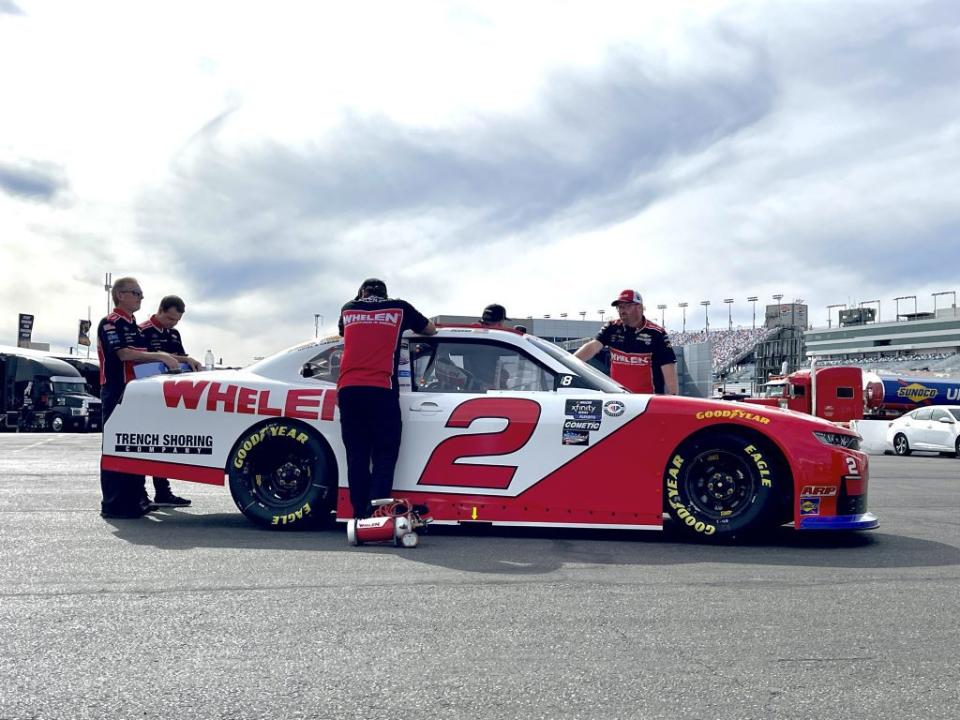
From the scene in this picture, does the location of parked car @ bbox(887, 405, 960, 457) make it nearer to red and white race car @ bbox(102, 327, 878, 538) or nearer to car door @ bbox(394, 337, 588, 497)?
red and white race car @ bbox(102, 327, 878, 538)

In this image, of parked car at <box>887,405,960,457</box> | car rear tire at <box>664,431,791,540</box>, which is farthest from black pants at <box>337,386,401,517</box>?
parked car at <box>887,405,960,457</box>

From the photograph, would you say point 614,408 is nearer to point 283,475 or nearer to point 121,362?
point 283,475

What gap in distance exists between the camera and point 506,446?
5.95 m

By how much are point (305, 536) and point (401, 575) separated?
1.58m

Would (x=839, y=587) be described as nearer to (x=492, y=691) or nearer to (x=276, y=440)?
(x=492, y=691)

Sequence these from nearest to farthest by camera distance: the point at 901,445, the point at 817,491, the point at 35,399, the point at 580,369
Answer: the point at 817,491
the point at 580,369
the point at 901,445
the point at 35,399

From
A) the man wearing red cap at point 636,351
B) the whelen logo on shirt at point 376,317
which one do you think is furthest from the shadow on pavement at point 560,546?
the man wearing red cap at point 636,351

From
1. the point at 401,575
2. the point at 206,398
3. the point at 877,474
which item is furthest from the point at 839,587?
the point at 877,474

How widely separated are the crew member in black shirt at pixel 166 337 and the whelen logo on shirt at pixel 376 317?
6.54ft

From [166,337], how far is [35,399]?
2926 centimetres

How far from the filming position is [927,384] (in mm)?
41531

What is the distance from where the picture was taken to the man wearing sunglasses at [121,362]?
6.75 m

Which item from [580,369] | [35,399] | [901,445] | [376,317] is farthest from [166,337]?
[35,399]

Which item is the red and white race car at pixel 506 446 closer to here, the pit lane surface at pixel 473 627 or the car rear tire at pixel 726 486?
the car rear tire at pixel 726 486
